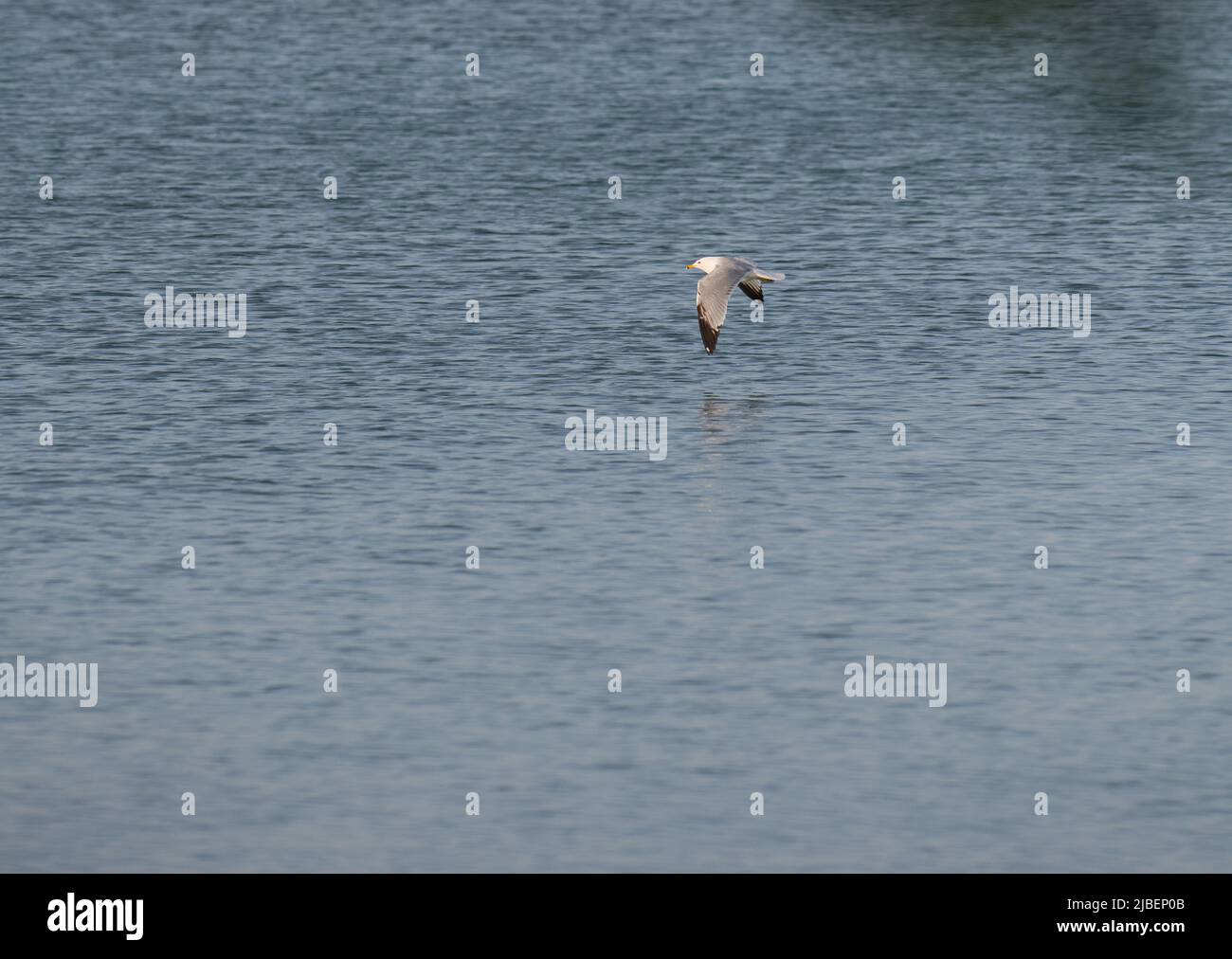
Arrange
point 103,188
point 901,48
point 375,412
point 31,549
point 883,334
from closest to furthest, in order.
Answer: point 31,549, point 375,412, point 883,334, point 103,188, point 901,48

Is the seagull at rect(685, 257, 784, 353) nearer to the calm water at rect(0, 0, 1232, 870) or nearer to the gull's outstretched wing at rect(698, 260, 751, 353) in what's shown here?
the gull's outstretched wing at rect(698, 260, 751, 353)

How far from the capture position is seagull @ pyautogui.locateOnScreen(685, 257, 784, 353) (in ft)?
156

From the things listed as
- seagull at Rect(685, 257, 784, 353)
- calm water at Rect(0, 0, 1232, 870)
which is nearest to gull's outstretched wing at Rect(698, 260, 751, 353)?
seagull at Rect(685, 257, 784, 353)

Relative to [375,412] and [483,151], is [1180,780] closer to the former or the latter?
[375,412]

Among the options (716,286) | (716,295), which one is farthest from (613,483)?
(716,286)

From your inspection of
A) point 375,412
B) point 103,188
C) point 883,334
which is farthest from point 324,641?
point 103,188

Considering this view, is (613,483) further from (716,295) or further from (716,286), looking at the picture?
(716,286)

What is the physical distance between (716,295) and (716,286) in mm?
227

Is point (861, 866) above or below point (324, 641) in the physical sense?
below

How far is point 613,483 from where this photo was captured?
41656 mm

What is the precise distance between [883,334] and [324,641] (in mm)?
22124

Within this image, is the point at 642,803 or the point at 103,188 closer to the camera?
the point at 642,803

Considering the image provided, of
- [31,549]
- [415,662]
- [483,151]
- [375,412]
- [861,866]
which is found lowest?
[861,866]

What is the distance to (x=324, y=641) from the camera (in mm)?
33844
